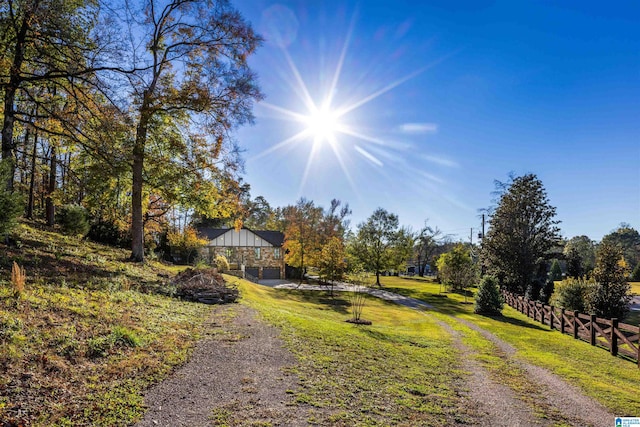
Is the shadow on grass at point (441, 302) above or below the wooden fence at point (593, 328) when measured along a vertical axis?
below

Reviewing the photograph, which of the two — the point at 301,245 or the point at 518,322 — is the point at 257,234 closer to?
the point at 301,245

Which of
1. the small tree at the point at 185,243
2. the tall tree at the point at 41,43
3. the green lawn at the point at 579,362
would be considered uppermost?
the tall tree at the point at 41,43

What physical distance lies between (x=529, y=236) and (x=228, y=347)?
29.4 meters

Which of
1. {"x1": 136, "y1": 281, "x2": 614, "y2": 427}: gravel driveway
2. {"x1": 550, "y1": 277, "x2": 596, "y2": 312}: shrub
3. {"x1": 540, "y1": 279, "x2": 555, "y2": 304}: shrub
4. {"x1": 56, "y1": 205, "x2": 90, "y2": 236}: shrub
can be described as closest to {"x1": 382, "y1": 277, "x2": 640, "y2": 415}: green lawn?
{"x1": 136, "y1": 281, "x2": 614, "y2": 427}: gravel driveway

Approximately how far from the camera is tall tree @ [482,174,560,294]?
91.9ft

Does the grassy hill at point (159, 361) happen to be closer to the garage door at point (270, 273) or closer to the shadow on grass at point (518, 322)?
the shadow on grass at point (518, 322)

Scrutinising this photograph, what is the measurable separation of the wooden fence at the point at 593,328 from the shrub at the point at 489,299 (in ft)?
5.68

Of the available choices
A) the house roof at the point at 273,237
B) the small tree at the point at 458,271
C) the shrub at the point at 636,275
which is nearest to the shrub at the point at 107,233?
the house roof at the point at 273,237

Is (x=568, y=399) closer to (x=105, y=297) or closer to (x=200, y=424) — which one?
(x=200, y=424)

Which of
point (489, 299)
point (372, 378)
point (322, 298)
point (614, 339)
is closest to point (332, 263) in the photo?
point (322, 298)

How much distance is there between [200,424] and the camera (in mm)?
4000

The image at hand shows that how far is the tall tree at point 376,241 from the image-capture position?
4275 centimetres

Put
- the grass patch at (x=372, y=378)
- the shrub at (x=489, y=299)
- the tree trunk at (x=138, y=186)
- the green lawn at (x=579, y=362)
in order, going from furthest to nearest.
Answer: the shrub at (x=489, y=299) → the tree trunk at (x=138, y=186) → the green lawn at (x=579, y=362) → the grass patch at (x=372, y=378)

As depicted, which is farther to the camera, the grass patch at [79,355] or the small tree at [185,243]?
the small tree at [185,243]
